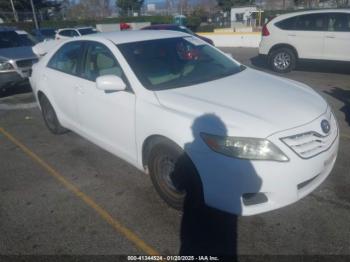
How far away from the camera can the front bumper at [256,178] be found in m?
2.71

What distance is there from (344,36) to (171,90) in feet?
24.6

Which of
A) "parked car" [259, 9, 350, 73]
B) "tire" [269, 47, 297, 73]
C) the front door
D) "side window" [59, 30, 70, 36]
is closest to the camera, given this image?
the front door

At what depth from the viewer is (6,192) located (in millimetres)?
4039

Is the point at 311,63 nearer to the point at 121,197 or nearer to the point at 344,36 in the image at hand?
the point at 344,36

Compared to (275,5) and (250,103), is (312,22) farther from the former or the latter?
(275,5)

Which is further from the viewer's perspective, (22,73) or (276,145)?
(22,73)

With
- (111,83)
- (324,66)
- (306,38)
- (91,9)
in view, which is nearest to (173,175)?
(111,83)

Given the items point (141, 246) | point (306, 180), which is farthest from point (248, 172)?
point (141, 246)

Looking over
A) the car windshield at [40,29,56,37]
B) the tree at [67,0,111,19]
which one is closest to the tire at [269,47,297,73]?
the car windshield at [40,29,56,37]

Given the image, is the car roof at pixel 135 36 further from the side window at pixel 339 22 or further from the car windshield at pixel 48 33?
the car windshield at pixel 48 33

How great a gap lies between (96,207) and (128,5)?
6109cm

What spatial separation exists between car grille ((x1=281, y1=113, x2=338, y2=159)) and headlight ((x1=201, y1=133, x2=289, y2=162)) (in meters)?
0.13

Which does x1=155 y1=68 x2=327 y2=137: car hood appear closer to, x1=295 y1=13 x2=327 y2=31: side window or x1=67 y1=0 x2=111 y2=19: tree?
x1=295 y1=13 x2=327 y2=31: side window

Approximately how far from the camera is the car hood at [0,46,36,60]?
335 inches
